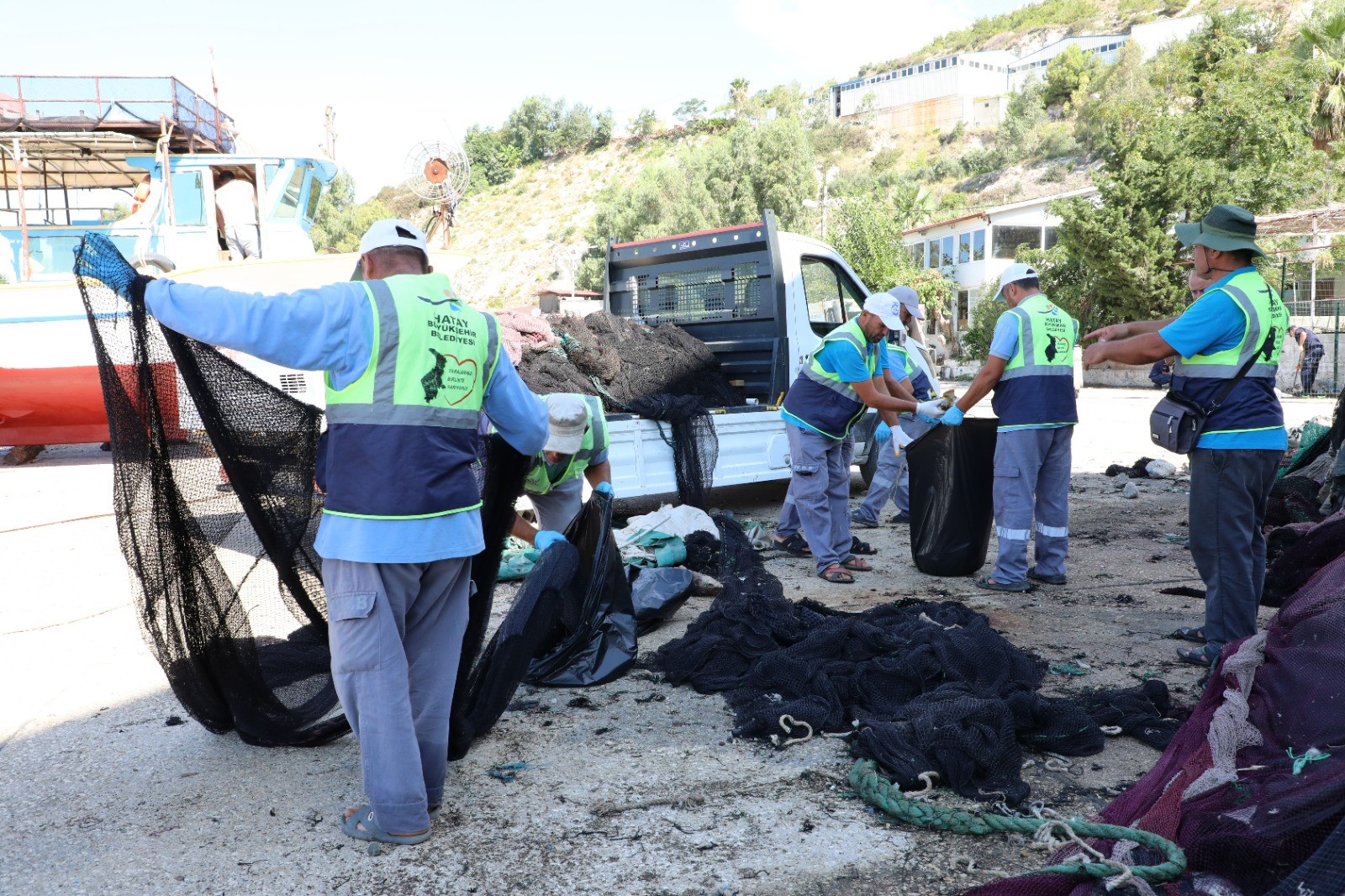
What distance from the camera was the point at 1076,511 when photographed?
7.82 metres

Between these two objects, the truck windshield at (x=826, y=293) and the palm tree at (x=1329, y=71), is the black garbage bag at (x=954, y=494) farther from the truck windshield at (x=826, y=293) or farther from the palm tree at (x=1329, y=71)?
the palm tree at (x=1329, y=71)

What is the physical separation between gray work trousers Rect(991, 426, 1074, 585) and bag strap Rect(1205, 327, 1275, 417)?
4.74ft

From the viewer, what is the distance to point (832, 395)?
5.88 meters

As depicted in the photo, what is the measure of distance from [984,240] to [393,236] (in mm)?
36718

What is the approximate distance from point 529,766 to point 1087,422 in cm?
1306

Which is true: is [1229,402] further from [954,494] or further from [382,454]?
[382,454]

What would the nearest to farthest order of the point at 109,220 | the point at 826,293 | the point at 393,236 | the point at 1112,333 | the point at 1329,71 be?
the point at 393,236
the point at 1112,333
the point at 826,293
the point at 109,220
the point at 1329,71

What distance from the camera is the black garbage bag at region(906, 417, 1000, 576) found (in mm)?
5703

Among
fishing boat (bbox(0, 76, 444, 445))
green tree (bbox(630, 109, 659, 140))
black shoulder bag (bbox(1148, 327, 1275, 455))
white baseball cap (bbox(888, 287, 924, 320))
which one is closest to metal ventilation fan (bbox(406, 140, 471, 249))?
fishing boat (bbox(0, 76, 444, 445))

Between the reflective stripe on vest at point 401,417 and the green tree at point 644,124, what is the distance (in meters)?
82.9

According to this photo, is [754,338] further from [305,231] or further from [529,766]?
[305,231]

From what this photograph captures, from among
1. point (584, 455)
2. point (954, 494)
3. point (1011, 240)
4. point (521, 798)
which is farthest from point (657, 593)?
point (1011, 240)

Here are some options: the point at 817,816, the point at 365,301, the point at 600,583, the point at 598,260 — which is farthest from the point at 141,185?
the point at 598,260

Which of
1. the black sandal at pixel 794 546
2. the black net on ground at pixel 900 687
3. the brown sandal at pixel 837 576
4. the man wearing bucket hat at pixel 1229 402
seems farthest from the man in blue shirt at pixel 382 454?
the black sandal at pixel 794 546
